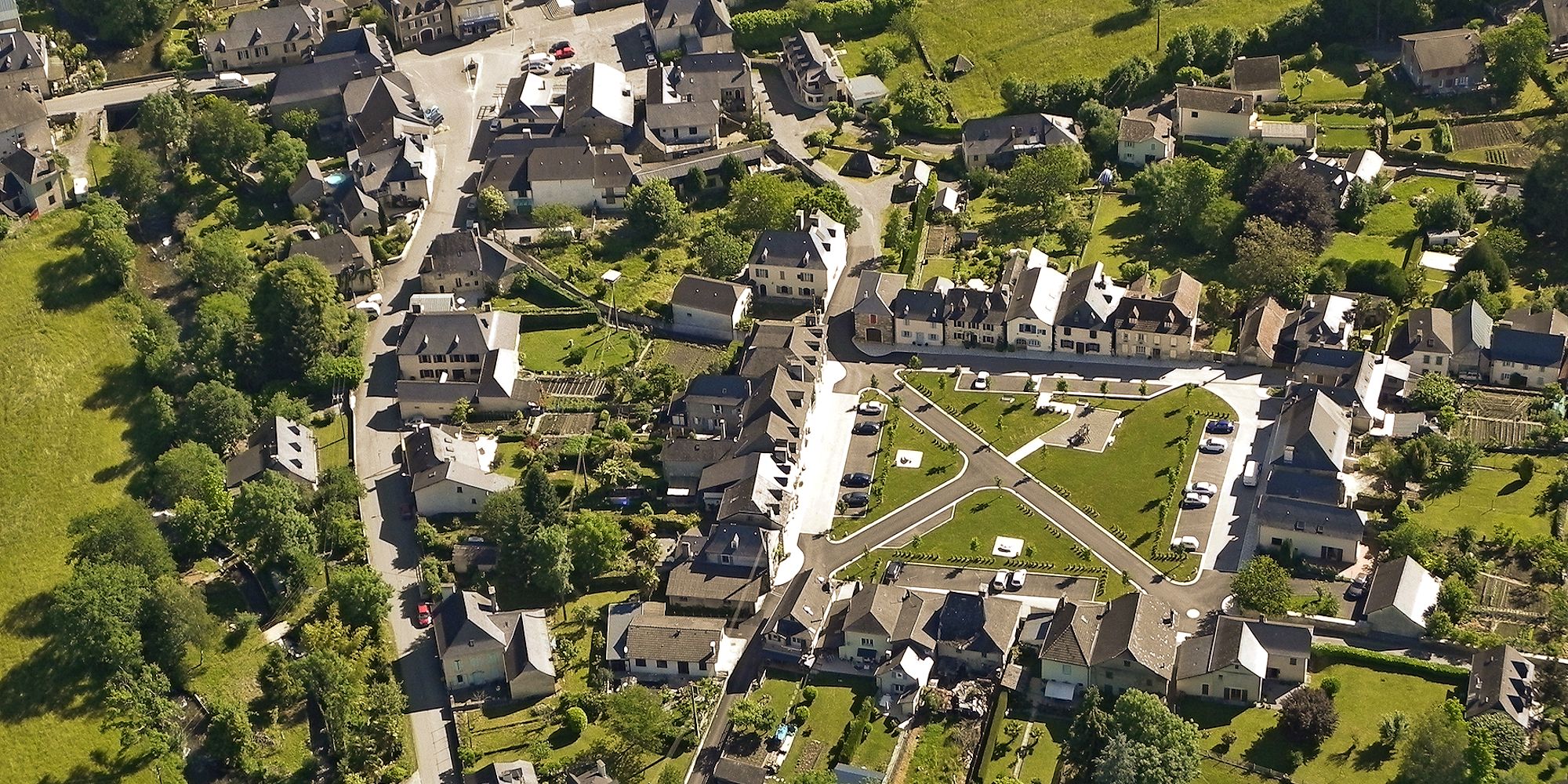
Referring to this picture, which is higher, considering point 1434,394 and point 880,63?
point 1434,394

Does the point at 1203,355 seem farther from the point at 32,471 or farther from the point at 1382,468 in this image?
the point at 32,471

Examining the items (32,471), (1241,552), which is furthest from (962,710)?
(32,471)

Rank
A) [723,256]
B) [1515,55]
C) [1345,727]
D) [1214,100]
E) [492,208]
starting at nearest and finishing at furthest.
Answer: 1. [1345,727]
2. [723,256]
3. [492,208]
4. [1515,55]
5. [1214,100]

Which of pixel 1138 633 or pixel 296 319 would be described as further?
pixel 296 319

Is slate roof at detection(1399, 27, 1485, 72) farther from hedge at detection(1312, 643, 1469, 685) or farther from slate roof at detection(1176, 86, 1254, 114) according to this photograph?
hedge at detection(1312, 643, 1469, 685)

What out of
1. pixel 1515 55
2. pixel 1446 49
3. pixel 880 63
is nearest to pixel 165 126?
pixel 880 63

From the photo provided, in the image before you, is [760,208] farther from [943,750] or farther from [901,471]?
[943,750]

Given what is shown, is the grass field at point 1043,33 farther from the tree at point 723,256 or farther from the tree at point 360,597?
the tree at point 360,597
